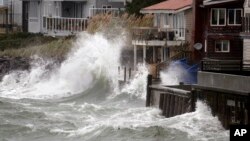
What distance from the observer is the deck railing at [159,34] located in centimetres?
6128

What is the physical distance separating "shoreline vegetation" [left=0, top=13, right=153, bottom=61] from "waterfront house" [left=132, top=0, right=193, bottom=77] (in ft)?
5.89

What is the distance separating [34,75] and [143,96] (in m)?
17.9

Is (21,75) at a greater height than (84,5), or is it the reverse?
(84,5)

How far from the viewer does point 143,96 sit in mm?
53312

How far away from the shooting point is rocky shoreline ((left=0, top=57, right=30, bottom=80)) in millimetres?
71244

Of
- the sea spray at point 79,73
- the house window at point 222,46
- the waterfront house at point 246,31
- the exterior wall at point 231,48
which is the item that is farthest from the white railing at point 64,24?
the waterfront house at point 246,31

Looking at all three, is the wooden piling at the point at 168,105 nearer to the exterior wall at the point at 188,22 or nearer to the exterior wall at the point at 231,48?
the exterior wall at the point at 231,48

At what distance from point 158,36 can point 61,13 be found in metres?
22.8

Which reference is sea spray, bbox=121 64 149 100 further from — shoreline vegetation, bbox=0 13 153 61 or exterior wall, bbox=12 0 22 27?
exterior wall, bbox=12 0 22 27

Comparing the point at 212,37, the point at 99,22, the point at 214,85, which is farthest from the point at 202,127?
the point at 99,22

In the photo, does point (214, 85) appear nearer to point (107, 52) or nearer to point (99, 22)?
point (107, 52)

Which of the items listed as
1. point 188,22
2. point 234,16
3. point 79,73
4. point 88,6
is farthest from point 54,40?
point 234,16

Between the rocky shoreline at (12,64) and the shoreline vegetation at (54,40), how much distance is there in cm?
145

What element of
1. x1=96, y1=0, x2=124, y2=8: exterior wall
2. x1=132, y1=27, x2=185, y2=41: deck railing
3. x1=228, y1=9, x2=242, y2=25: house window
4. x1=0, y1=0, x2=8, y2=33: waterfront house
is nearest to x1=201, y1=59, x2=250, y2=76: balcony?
x1=228, y1=9, x2=242, y2=25: house window
